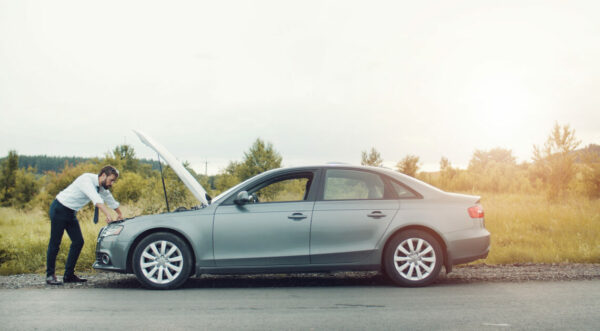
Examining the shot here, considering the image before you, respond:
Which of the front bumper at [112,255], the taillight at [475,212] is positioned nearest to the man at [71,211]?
the front bumper at [112,255]

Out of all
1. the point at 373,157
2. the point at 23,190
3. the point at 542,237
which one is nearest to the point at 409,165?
the point at 373,157

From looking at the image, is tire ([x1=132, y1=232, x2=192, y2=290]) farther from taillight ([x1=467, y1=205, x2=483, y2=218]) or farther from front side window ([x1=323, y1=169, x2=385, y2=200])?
taillight ([x1=467, y1=205, x2=483, y2=218])

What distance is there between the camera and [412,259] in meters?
6.97

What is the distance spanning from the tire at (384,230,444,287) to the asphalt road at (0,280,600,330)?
15cm

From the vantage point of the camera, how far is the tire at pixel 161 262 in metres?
6.97

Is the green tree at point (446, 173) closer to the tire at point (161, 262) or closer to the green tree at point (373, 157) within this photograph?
the green tree at point (373, 157)

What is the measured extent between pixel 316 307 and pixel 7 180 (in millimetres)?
43636

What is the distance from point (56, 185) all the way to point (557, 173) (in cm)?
2868

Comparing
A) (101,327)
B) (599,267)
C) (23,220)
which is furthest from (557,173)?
(23,220)

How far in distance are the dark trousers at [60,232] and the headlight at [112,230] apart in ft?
2.54

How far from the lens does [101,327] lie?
4.95m

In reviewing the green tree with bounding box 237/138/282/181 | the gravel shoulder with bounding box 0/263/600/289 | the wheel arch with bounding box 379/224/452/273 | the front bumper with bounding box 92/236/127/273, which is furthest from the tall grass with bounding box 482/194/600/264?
the green tree with bounding box 237/138/282/181

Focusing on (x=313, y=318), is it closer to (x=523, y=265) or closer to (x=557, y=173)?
(x=523, y=265)

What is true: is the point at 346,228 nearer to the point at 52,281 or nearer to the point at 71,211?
the point at 71,211
